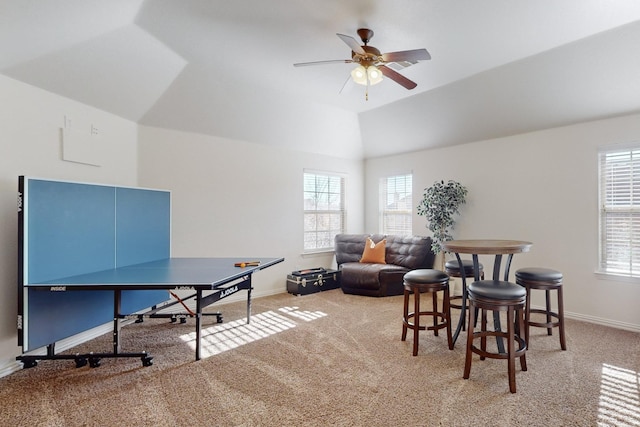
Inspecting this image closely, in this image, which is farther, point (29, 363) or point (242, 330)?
point (242, 330)

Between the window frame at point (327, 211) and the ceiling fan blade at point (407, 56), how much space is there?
3028mm

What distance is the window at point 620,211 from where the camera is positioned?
3502 millimetres

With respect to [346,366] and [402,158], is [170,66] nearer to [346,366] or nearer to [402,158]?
[346,366]

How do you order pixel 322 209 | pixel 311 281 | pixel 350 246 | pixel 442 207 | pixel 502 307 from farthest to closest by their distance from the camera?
pixel 322 209 < pixel 350 246 < pixel 311 281 < pixel 442 207 < pixel 502 307

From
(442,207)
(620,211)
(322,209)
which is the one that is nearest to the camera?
(620,211)

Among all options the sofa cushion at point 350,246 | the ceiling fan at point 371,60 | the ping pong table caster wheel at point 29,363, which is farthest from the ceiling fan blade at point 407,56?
the ping pong table caster wheel at point 29,363

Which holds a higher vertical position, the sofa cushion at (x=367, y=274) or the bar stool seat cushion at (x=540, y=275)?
the bar stool seat cushion at (x=540, y=275)

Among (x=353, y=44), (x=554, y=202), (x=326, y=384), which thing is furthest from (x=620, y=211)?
(x=326, y=384)

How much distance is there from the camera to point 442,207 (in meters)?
4.82

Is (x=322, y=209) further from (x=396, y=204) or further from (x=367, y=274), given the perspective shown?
(x=367, y=274)

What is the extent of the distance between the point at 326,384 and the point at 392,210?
4207 millimetres

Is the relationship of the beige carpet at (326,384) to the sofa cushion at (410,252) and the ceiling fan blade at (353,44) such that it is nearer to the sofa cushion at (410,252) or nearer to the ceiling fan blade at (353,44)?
the sofa cushion at (410,252)

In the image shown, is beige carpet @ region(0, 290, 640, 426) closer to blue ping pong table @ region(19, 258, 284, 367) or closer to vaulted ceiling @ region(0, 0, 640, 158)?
blue ping pong table @ region(19, 258, 284, 367)

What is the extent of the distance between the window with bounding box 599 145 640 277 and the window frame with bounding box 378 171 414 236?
2.60m
